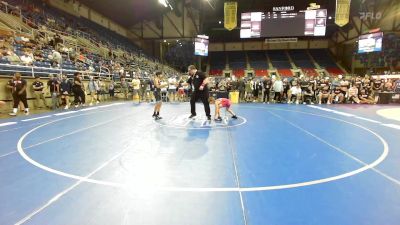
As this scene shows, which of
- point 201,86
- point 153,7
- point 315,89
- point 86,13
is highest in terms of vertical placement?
point 153,7

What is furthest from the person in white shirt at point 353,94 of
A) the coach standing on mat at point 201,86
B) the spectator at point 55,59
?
the spectator at point 55,59

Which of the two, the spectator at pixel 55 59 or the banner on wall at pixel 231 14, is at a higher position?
the banner on wall at pixel 231 14

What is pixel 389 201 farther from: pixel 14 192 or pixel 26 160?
pixel 26 160

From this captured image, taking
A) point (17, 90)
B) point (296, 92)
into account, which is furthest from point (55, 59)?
point (296, 92)

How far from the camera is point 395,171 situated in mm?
3578

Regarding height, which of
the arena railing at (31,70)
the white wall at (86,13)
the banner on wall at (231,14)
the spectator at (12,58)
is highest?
the white wall at (86,13)

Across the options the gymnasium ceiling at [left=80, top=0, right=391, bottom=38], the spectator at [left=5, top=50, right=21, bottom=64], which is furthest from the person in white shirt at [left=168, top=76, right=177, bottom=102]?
the gymnasium ceiling at [left=80, top=0, right=391, bottom=38]

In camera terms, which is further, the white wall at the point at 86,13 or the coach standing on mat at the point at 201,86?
the white wall at the point at 86,13

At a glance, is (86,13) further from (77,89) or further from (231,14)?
(77,89)

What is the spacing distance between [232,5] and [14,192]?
1969 cm

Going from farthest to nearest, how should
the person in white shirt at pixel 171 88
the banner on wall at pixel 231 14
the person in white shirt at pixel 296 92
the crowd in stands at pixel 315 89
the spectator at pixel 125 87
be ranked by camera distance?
the banner on wall at pixel 231 14, the spectator at pixel 125 87, the person in white shirt at pixel 171 88, the crowd in stands at pixel 315 89, the person in white shirt at pixel 296 92

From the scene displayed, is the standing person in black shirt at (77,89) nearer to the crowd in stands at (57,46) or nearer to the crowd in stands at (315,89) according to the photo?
the crowd in stands at (57,46)

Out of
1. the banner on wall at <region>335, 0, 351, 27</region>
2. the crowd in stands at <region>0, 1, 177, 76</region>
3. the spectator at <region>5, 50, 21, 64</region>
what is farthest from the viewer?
the banner on wall at <region>335, 0, 351, 27</region>

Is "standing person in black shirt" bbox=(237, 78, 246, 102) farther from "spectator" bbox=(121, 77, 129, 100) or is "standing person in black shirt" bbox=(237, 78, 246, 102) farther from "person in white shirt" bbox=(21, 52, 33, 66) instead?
"person in white shirt" bbox=(21, 52, 33, 66)
